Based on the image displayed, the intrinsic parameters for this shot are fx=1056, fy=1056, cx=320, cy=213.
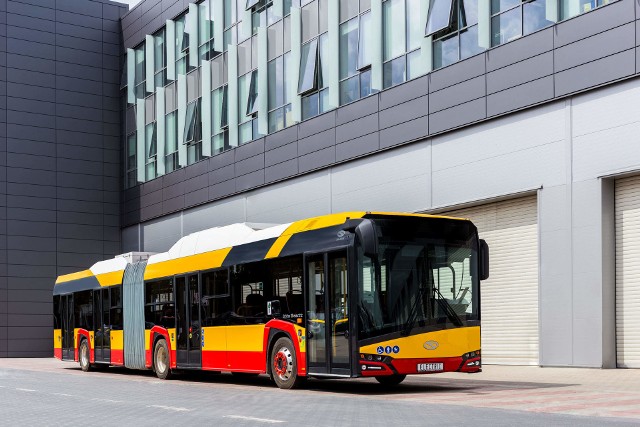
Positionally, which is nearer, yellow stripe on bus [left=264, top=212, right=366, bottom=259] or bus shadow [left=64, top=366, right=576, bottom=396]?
yellow stripe on bus [left=264, top=212, right=366, bottom=259]

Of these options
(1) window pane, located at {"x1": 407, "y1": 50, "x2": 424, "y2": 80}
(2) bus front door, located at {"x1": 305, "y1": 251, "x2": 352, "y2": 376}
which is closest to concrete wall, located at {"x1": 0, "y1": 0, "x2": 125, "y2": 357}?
(1) window pane, located at {"x1": 407, "y1": 50, "x2": 424, "y2": 80}

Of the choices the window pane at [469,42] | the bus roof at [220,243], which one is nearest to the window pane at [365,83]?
the window pane at [469,42]

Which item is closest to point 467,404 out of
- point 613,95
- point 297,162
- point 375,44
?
point 613,95

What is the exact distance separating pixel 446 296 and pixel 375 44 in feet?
47.7

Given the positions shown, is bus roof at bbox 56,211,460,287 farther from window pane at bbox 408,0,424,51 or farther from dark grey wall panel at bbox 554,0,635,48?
window pane at bbox 408,0,424,51

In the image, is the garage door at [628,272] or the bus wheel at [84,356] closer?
the garage door at [628,272]

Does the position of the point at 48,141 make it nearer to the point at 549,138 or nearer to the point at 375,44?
the point at 375,44

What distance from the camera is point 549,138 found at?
2392 centimetres

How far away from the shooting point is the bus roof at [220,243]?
17781 mm

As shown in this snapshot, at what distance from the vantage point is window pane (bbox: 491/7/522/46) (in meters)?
25.1

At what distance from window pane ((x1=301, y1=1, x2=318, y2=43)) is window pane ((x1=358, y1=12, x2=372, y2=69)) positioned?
3.00 meters

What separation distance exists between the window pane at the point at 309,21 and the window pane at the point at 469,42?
7887 mm

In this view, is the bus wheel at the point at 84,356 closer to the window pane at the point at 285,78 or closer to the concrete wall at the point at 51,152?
the window pane at the point at 285,78

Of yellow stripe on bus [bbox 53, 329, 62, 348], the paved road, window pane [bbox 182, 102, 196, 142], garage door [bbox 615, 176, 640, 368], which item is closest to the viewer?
the paved road
